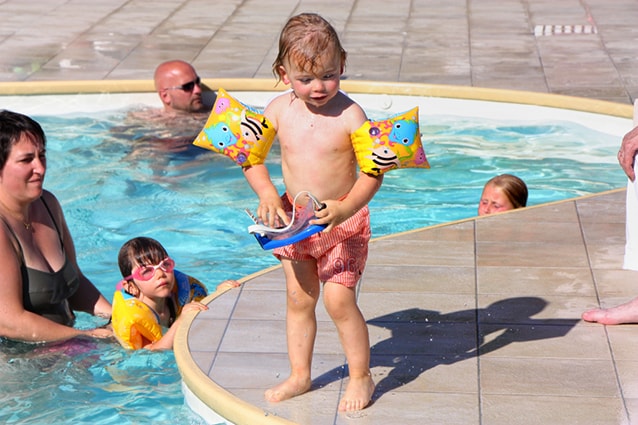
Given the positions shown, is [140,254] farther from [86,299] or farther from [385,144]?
[385,144]

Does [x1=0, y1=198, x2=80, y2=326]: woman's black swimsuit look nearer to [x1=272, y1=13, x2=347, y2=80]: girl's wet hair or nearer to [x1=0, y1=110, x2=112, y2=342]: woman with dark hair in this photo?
[x1=0, y1=110, x2=112, y2=342]: woman with dark hair

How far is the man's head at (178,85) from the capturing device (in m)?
10.8

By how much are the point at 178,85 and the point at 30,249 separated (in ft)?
17.9

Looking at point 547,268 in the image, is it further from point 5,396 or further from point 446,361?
point 5,396

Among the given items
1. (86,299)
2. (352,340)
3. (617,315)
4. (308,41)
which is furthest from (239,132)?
(617,315)

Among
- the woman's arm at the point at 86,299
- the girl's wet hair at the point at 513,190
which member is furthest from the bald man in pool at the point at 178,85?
the woman's arm at the point at 86,299

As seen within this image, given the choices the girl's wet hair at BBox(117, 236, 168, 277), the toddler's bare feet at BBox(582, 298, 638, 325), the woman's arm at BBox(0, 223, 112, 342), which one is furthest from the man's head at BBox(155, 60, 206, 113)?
the toddler's bare feet at BBox(582, 298, 638, 325)

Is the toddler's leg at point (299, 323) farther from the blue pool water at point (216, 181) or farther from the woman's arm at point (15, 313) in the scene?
the blue pool water at point (216, 181)

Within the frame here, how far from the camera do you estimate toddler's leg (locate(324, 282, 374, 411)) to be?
4438 millimetres

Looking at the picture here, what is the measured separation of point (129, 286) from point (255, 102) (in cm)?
566

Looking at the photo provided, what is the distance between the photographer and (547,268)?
6.47 m

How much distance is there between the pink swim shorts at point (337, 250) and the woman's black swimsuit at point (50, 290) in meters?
1.74

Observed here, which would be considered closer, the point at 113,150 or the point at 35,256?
the point at 35,256

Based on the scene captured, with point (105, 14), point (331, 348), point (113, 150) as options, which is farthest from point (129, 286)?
point (105, 14)
